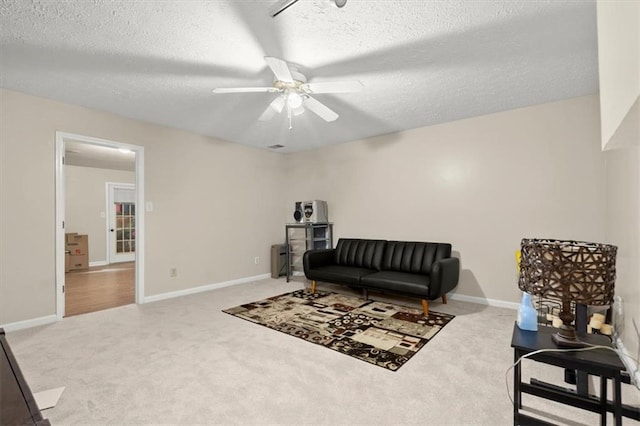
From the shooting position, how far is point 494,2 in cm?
175

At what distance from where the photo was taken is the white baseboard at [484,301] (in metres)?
3.51

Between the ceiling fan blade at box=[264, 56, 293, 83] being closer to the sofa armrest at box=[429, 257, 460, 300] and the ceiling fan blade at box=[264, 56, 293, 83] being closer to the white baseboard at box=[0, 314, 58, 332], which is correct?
the sofa armrest at box=[429, 257, 460, 300]

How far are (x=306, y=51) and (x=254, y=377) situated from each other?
2.40 m

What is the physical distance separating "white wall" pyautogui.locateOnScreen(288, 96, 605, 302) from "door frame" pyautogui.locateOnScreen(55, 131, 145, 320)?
2988 millimetres

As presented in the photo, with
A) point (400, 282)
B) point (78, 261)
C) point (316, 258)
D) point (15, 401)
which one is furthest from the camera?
point (78, 261)

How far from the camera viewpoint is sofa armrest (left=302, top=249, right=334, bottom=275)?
4289 mm

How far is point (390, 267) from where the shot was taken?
4113mm

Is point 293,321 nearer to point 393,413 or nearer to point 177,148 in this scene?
point 393,413

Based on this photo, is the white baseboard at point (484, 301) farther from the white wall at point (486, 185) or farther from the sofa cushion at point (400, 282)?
the sofa cushion at point (400, 282)

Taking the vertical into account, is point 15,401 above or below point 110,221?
below

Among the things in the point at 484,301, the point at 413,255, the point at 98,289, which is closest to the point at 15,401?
the point at 413,255

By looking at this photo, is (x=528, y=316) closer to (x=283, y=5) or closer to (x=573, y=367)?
(x=573, y=367)

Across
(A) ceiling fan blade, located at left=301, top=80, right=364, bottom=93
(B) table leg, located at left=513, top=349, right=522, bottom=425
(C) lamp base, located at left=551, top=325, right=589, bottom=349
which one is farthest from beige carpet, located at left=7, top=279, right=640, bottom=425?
(A) ceiling fan blade, located at left=301, top=80, right=364, bottom=93

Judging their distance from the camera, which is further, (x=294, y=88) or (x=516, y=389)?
(x=294, y=88)
